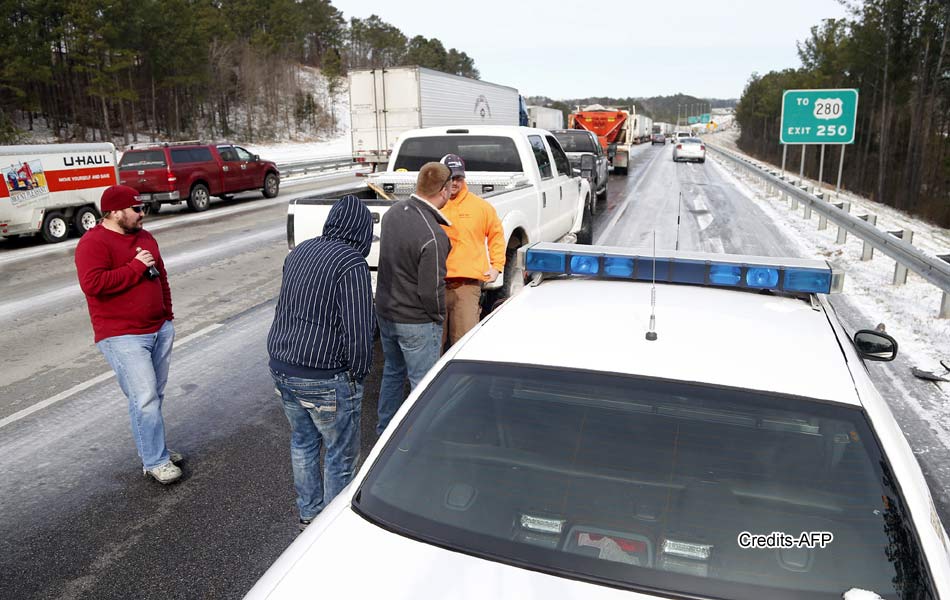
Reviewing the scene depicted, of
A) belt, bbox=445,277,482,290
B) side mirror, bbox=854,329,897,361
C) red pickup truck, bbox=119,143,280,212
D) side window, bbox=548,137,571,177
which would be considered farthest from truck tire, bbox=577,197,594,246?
red pickup truck, bbox=119,143,280,212

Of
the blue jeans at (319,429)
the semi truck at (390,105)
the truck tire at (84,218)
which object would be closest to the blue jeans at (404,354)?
the blue jeans at (319,429)

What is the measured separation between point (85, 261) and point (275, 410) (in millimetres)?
2090

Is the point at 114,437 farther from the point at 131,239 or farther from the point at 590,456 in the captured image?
the point at 590,456

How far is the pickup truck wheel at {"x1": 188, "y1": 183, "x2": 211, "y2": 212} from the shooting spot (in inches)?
806

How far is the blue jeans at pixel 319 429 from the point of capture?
3.64m

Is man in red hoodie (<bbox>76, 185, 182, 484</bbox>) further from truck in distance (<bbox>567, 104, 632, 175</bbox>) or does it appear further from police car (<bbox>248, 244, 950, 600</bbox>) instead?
truck in distance (<bbox>567, 104, 632, 175</bbox>)

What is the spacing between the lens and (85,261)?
4.42 metres

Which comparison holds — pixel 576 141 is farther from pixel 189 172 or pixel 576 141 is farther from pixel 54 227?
pixel 54 227

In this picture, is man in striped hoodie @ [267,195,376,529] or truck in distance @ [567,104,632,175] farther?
truck in distance @ [567,104,632,175]

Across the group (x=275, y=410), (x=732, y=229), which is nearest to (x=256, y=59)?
(x=732, y=229)

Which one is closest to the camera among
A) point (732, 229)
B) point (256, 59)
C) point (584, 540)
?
point (584, 540)

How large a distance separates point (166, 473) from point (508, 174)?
5.56 meters

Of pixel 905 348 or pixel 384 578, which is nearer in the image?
pixel 384 578

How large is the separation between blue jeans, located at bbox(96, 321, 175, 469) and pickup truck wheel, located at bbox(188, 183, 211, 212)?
16.9 meters
